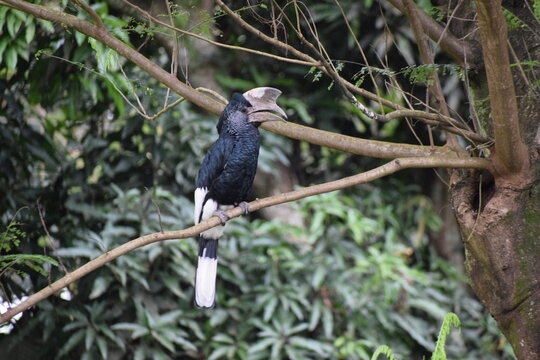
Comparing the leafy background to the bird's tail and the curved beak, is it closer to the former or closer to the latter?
the bird's tail

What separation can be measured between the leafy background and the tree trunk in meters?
1.50

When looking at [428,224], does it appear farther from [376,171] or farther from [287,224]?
[376,171]

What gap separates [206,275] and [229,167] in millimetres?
525

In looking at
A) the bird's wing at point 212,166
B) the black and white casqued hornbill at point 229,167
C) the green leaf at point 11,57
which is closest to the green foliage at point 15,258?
the black and white casqued hornbill at point 229,167

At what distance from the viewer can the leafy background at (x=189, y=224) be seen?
3664mm

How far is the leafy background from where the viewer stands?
3664 mm

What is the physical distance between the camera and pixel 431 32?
2.47 metres

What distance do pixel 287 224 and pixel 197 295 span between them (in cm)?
137

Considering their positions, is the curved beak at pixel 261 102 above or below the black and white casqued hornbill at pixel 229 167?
above

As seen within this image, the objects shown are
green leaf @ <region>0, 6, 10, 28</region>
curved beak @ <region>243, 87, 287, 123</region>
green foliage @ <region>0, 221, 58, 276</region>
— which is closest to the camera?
green foliage @ <region>0, 221, 58, 276</region>

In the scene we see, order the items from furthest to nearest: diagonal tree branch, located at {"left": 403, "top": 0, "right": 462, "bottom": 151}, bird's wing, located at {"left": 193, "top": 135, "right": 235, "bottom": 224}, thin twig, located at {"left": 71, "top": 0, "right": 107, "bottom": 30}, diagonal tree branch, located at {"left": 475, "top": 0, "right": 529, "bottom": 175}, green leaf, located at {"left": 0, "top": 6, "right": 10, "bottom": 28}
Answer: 1. green leaf, located at {"left": 0, "top": 6, "right": 10, "bottom": 28}
2. bird's wing, located at {"left": 193, "top": 135, "right": 235, "bottom": 224}
3. diagonal tree branch, located at {"left": 403, "top": 0, "right": 462, "bottom": 151}
4. thin twig, located at {"left": 71, "top": 0, "right": 107, "bottom": 30}
5. diagonal tree branch, located at {"left": 475, "top": 0, "right": 529, "bottom": 175}

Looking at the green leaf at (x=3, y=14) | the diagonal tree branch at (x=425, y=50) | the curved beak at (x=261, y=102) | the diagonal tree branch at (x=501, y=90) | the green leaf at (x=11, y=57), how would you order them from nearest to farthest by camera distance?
the diagonal tree branch at (x=501, y=90) → the diagonal tree branch at (x=425, y=50) → the curved beak at (x=261, y=102) → the green leaf at (x=3, y=14) → the green leaf at (x=11, y=57)

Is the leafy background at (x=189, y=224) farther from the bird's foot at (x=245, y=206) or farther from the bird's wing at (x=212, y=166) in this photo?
the bird's foot at (x=245, y=206)

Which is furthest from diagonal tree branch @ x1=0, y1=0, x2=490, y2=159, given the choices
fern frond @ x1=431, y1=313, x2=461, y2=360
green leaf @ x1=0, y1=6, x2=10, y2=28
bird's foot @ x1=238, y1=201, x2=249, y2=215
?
green leaf @ x1=0, y1=6, x2=10, y2=28
